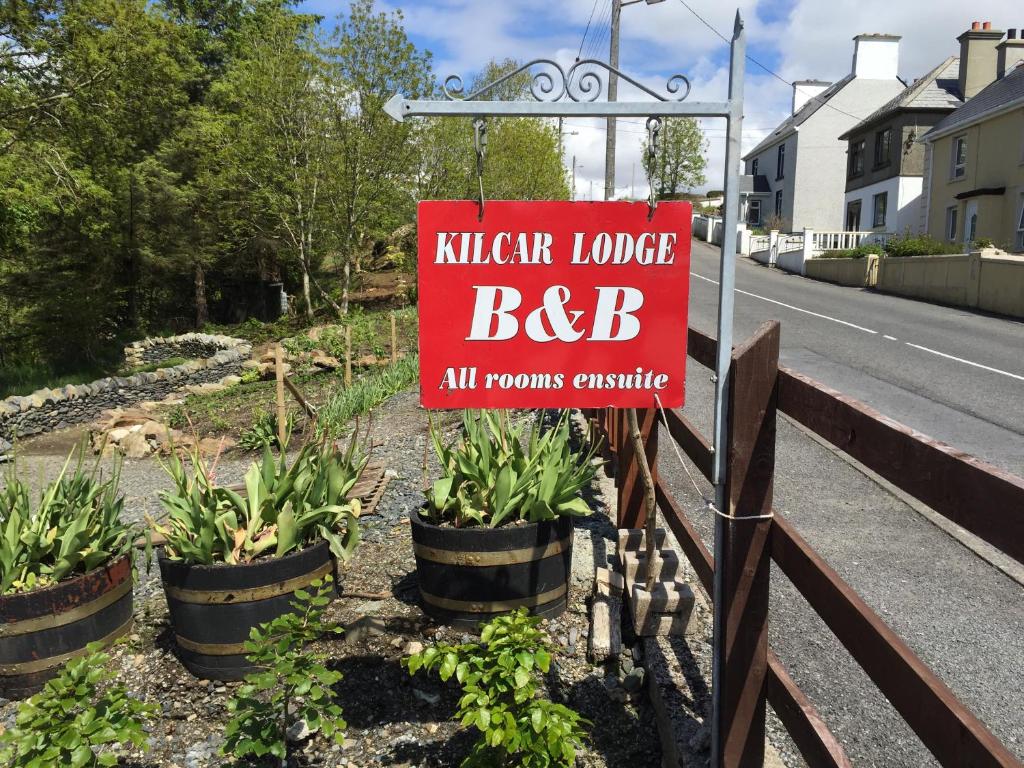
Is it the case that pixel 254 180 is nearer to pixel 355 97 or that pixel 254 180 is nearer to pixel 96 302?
pixel 355 97

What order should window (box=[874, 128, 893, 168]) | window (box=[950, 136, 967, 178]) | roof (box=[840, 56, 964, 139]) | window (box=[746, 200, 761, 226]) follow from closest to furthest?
1. window (box=[950, 136, 967, 178])
2. roof (box=[840, 56, 964, 139])
3. window (box=[874, 128, 893, 168])
4. window (box=[746, 200, 761, 226])

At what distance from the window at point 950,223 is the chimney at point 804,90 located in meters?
23.2

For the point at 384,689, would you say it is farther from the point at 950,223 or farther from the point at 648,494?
the point at 950,223

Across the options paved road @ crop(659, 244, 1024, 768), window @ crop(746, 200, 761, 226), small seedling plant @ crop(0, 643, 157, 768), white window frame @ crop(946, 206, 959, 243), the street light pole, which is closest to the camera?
small seedling plant @ crop(0, 643, 157, 768)

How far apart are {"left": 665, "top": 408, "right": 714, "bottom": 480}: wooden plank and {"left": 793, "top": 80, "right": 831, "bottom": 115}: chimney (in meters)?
53.6

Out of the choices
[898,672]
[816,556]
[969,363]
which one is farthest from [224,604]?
[969,363]

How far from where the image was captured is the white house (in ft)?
141

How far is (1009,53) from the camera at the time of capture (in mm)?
31125

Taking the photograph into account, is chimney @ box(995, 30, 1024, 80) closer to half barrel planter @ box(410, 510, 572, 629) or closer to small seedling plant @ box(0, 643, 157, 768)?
half barrel planter @ box(410, 510, 572, 629)

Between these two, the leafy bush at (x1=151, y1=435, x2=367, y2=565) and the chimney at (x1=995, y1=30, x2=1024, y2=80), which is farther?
the chimney at (x1=995, y1=30, x2=1024, y2=80)

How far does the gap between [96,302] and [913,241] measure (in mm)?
27553

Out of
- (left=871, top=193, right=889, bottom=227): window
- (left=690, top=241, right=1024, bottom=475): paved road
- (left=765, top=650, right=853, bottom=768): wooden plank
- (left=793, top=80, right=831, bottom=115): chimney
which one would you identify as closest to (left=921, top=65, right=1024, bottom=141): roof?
(left=871, top=193, right=889, bottom=227): window

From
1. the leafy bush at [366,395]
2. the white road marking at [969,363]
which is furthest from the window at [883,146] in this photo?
the leafy bush at [366,395]

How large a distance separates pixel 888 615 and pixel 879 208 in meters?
38.3
